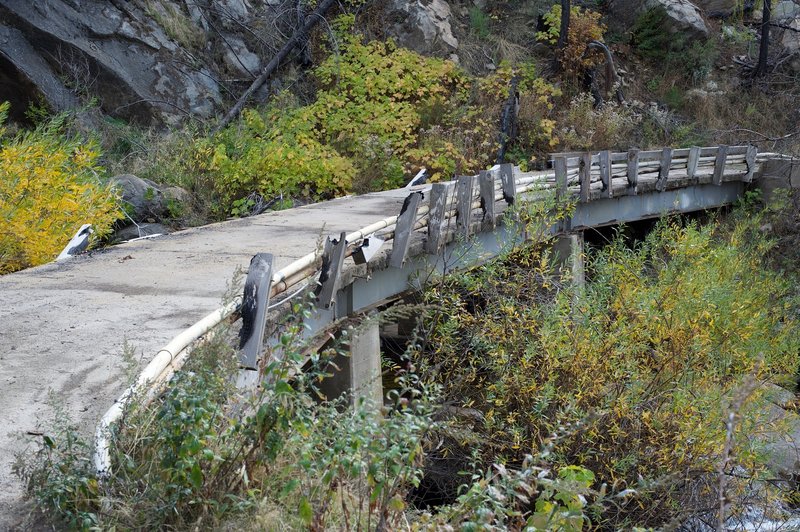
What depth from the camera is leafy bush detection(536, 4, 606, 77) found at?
20359mm

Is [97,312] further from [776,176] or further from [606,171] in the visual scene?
[776,176]

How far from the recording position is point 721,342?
8617mm

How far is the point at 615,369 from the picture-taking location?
7.34 meters

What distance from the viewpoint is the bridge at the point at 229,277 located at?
452cm

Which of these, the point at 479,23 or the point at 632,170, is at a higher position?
the point at 479,23

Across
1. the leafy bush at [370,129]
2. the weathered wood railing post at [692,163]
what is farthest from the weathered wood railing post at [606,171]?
the leafy bush at [370,129]

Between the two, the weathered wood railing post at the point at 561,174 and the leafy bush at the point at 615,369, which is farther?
the weathered wood railing post at the point at 561,174

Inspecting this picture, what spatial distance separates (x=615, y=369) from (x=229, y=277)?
3.39m

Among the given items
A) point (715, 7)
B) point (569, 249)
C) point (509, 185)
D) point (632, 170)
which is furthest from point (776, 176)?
point (715, 7)

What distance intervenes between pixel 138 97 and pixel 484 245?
9.16 m

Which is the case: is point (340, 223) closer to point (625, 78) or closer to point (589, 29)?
point (589, 29)

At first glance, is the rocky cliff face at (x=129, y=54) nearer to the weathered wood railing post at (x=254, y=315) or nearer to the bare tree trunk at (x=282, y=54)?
the bare tree trunk at (x=282, y=54)

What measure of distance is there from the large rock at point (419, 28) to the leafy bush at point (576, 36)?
2.65 metres

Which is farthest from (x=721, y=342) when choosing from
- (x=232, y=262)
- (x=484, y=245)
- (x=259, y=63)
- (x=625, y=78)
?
(x=625, y=78)
